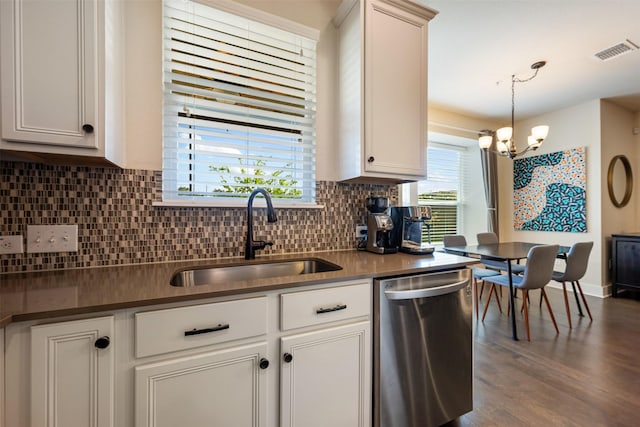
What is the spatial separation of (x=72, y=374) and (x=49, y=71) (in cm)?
104

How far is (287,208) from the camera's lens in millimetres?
1752

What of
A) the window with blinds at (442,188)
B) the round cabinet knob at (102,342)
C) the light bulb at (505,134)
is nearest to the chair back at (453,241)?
the window with blinds at (442,188)

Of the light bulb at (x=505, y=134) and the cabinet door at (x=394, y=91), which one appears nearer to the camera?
the cabinet door at (x=394, y=91)

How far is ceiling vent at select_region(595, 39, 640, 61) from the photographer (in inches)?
97.8

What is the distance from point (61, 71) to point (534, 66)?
3751mm

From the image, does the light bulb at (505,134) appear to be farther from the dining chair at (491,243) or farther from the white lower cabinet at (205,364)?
the white lower cabinet at (205,364)

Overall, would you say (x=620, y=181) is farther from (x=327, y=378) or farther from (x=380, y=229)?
(x=327, y=378)

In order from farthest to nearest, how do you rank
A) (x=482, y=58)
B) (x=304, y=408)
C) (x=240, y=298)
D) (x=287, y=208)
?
1. (x=482, y=58)
2. (x=287, y=208)
3. (x=304, y=408)
4. (x=240, y=298)

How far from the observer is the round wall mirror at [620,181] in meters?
3.84

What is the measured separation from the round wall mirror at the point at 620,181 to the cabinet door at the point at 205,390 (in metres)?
5.07

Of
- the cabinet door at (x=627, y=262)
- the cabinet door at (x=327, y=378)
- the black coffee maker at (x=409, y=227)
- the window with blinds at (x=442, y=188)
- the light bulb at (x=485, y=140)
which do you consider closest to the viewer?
the cabinet door at (x=327, y=378)

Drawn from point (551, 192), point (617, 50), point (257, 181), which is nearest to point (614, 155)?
point (551, 192)

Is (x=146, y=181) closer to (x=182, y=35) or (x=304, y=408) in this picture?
(x=182, y=35)

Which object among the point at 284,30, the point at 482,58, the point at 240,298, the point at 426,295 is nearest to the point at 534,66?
the point at 482,58
